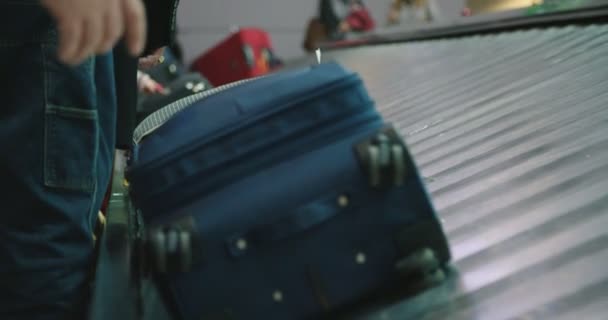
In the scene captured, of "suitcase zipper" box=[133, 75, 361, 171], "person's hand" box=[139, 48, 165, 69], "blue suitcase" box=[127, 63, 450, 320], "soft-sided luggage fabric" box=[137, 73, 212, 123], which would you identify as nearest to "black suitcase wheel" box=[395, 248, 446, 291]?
"blue suitcase" box=[127, 63, 450, 320]

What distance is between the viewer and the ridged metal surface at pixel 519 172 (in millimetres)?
676

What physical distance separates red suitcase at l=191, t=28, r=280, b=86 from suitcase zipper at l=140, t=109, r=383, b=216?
389 cm

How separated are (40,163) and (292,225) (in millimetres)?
391

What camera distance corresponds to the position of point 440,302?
0.70 meters

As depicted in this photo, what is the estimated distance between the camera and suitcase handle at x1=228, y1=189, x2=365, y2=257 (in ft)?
2.13

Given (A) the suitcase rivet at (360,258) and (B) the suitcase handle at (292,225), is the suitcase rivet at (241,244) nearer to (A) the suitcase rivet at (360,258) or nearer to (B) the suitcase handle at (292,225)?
(B) the suitcase handle at (292,225)

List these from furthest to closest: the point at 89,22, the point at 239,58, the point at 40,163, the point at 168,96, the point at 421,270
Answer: the point at 239,58 < the point at 168,96 < the point at 40,163 < the point at 421,270 < the point at 89,22

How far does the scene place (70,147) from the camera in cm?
82

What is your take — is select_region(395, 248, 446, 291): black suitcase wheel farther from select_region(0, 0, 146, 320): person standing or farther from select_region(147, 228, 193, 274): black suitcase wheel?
select_region(0, 0, 146, 320): person standing

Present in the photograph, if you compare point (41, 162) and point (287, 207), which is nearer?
point (287, 207)

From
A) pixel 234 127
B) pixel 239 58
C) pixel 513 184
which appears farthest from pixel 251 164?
pixel 239 58

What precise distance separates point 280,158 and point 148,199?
0.16m

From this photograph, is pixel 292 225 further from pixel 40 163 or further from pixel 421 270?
pixel 40 163

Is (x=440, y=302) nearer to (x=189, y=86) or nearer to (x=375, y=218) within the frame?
(x=375, y=218)
